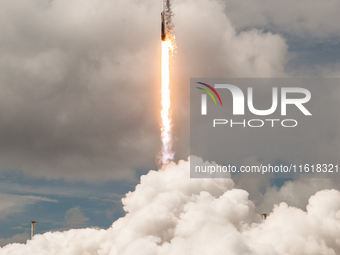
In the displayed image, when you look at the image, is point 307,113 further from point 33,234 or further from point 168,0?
point 33,234

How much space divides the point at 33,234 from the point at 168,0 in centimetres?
9692

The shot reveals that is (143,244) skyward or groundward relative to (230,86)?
groundward

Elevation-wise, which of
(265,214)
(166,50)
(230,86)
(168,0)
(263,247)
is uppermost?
(168,0)

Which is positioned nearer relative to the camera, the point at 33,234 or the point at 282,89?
the point at 282,89

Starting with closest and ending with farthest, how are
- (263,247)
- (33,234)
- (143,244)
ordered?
(263,247), (143,244), (33,234)

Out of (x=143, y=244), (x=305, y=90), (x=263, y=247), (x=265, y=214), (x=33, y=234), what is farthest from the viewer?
(x=33, y=234)

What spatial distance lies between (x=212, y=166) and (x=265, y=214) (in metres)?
29.9

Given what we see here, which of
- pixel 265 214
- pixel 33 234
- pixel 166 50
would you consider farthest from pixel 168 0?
pixel 33 234

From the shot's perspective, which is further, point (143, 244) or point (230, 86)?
point (143, 244)

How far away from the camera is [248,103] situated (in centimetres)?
8931

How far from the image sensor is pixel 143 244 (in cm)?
10300

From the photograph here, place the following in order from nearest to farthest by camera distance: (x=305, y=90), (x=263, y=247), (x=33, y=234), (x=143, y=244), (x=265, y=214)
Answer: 1. (x=305, y=90)
2. (x=263, y=247)
3. (x=143, y=244)
4. (x=265, y=214)
5. (x=33, y=234)

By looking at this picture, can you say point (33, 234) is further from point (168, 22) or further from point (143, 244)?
point (168, 22)

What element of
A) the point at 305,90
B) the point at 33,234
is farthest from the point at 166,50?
the point at 33,234
